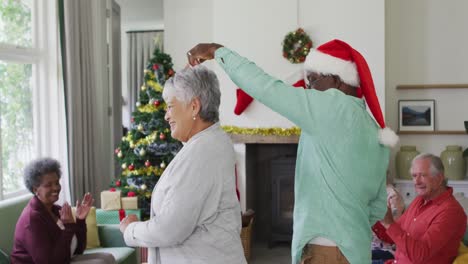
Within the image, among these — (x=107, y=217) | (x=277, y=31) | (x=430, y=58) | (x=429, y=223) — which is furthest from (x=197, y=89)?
(x=430, y=58)

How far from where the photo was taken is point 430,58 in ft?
17.5

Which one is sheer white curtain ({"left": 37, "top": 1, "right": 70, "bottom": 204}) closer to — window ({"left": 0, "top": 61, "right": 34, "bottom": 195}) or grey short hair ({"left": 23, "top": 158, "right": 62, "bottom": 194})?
window ({"left": 0, "top": 61, "right": 34, "bottom": 195})

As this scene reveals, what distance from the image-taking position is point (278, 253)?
5.13 metres

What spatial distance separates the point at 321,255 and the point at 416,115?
4.03 metres

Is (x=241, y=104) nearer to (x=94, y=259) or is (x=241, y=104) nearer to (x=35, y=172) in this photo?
(x=94, y=259)

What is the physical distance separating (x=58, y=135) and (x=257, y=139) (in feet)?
6.07

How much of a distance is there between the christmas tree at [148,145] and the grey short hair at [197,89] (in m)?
3.15

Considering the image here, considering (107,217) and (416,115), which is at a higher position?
(416,115)

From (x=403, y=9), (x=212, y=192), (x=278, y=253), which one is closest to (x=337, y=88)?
(x=212, y=192)

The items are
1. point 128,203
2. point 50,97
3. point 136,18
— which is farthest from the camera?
point 136,18

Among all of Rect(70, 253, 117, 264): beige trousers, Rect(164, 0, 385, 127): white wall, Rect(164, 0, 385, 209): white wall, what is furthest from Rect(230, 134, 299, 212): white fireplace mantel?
Rect(70, 253, 117, 264): beige trousers

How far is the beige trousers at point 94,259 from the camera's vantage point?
3.17 metres

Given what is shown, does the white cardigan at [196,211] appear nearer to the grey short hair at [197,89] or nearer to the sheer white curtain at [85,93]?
the grey short hair at [197,89]

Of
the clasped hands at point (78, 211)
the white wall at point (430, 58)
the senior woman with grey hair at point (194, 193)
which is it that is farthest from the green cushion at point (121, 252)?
the white wall at point (430, 58)
